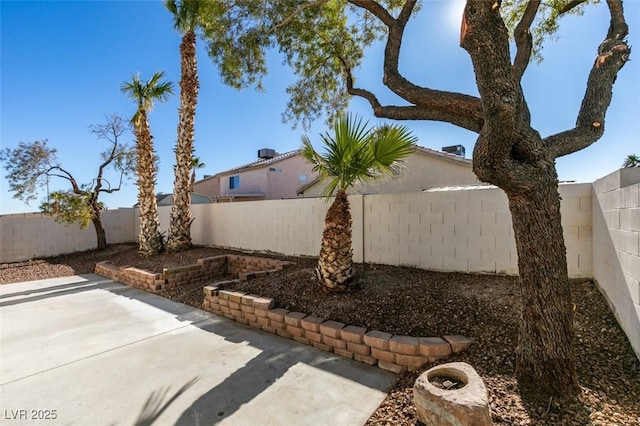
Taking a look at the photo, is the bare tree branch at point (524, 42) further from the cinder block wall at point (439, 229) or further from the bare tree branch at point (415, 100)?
the cinder block wall at point (439, 229)

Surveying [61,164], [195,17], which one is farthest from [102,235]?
[195,17]

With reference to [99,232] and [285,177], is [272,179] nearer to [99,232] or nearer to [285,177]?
[285,177]

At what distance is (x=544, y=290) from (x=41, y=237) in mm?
15179

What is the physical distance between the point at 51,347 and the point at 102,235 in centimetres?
934

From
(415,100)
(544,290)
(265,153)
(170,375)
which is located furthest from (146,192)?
(265,153)

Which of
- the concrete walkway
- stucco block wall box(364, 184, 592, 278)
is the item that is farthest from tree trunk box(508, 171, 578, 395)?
stucco block wall box(364, 184, 592, 278)

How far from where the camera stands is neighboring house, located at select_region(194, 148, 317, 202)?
1998 cm

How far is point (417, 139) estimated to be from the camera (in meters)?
4.90

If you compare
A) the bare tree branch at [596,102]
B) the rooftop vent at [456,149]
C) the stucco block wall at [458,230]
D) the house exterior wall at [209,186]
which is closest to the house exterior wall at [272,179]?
the house exterior wall at [209,186]

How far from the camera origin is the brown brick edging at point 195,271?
6.93 meters

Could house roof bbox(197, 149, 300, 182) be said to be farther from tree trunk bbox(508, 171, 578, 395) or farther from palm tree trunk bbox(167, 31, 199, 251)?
tree trunk bbox(508, 171, 578, 395)

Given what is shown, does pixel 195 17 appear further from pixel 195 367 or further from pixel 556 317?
pixel 556 317

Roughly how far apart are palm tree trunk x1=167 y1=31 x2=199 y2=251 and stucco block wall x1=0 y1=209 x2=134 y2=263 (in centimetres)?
534

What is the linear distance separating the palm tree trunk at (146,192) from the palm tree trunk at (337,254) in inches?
284
